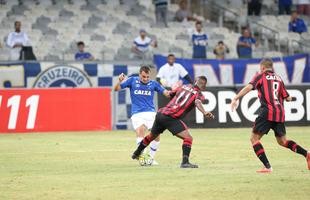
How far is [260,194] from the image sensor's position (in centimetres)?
1180

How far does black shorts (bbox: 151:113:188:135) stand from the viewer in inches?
608

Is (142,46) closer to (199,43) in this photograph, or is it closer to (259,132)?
(199,43)

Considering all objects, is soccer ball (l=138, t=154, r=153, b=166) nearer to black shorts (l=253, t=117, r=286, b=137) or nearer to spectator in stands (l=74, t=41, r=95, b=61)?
black shorts (l=253, t=117, r=286, b=137)

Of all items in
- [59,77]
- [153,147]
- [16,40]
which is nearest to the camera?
[153,147]

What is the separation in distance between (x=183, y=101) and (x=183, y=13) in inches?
751

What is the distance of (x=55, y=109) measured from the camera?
25.8 m

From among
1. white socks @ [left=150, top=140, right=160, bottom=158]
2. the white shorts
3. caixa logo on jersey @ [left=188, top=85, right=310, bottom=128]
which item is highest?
the white shorts

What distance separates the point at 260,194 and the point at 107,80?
17.5 metres

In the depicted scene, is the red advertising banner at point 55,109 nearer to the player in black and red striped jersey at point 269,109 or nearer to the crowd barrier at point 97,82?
the crowd barrier at point 97,82

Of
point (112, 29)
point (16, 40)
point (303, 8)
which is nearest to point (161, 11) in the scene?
point (112, 29)

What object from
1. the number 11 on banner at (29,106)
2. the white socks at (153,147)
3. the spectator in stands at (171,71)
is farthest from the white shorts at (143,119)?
the spectator in stands at (171,71)

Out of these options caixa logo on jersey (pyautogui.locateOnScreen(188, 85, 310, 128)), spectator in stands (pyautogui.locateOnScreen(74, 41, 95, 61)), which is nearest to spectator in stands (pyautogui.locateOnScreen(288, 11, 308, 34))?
caixa logo on jersey (pyautogui.locateOnScreen(188, 85, 310, 128))

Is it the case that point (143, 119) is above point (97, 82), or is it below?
above

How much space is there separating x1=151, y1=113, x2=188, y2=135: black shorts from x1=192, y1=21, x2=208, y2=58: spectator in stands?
15.5 meters
